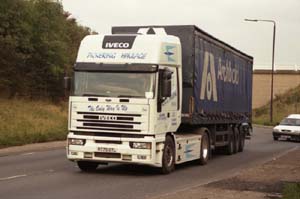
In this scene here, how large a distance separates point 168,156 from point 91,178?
7.92ft

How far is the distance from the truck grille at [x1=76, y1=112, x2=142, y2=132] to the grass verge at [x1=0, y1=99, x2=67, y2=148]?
37.7ft

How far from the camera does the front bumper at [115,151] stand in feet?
55.1

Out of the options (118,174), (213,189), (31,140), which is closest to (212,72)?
(118,174)

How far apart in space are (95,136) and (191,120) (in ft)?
12.0

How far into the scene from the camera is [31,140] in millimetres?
30250

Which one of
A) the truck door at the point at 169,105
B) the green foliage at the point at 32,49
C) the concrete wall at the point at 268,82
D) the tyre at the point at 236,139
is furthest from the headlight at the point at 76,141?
the concrete wall at the point at 268,82

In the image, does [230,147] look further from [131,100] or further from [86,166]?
[131,100]

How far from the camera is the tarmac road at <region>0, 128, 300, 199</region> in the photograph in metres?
13.6

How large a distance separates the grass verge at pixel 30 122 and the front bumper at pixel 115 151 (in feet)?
37.6

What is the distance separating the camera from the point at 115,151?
665 inches

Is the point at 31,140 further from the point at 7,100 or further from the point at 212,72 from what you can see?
the point at 212,72

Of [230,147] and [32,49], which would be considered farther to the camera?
[32,49]

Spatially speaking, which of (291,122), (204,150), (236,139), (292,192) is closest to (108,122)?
(204,150)

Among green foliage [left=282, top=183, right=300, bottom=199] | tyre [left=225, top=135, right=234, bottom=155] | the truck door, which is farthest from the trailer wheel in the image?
tyre [left=225, top=135, right=234, bottom=155]
